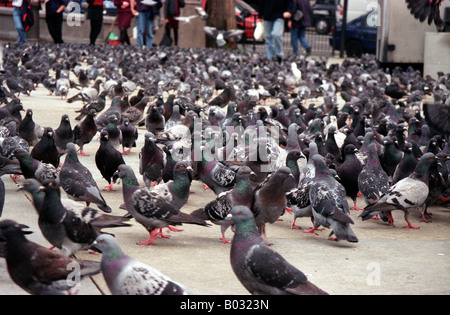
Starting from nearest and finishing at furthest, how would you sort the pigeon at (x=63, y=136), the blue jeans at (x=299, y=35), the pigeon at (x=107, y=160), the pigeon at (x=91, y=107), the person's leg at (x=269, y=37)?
the pigeon at (x=107, y=160)
the pigeon at (x=63, y=136)
the pigeon at (x=91, y=107)
the person's leg at (x=269, y=37)
the blue jeans at (x=299, y=35)

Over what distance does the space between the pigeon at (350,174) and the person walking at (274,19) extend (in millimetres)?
13678

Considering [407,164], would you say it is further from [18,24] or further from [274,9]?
[18,24]

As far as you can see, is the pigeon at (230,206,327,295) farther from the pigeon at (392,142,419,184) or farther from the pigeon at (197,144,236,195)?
the pigeon at (392,142,419,184)

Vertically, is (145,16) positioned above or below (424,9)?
above

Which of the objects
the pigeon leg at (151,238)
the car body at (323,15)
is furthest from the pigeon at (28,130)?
the car body at (323,15)

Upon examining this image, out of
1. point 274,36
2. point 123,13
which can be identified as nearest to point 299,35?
point 274,36

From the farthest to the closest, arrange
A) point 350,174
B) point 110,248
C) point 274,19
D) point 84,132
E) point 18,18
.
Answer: point 18,18 < point 274,19 < point 84,132 < point 350,174 < point 110,248

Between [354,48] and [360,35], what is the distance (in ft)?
2.36

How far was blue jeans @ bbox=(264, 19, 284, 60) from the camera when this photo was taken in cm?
2195

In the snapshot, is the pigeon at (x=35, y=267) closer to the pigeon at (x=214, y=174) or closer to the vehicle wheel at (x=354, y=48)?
the pigeon at (x=214, y=174)

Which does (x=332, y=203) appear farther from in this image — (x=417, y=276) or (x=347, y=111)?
(x=347, y=111)

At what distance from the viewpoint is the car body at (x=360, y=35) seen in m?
29.1

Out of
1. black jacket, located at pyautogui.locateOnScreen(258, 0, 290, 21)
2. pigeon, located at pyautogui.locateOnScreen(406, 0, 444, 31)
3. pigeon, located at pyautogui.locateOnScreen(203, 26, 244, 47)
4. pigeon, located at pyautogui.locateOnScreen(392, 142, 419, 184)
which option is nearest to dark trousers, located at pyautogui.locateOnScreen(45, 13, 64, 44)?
pigeon, located at pyautogui.locateOnScreen(203, 26, 244, 47)

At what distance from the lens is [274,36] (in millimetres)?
22703
